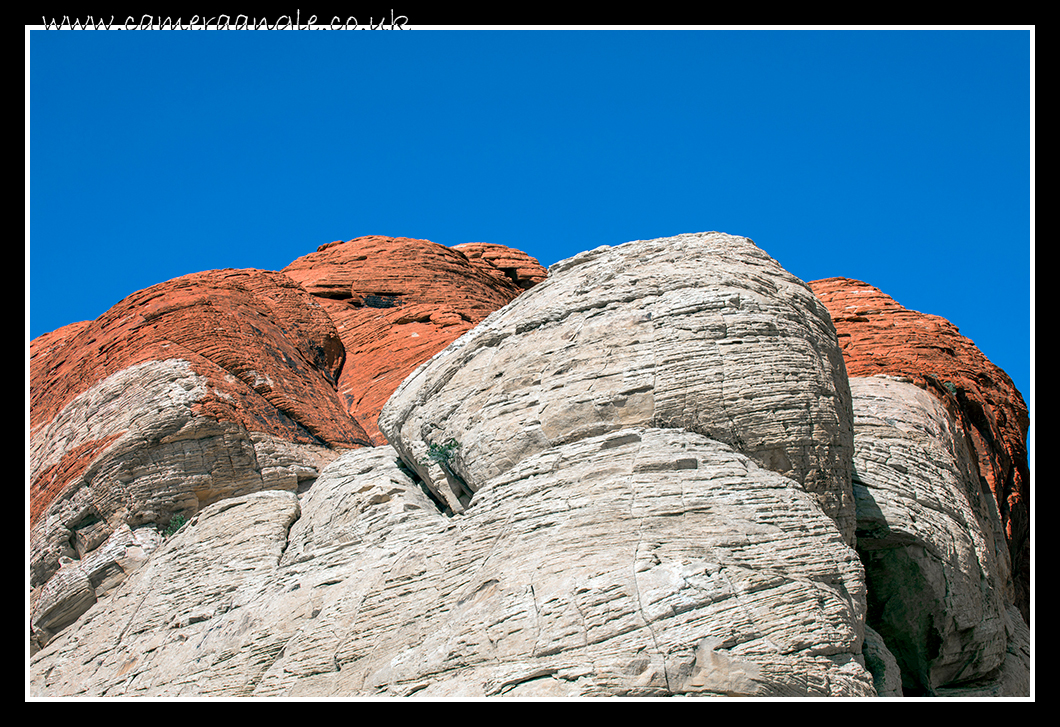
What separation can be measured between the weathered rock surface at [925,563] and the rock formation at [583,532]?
4 cm

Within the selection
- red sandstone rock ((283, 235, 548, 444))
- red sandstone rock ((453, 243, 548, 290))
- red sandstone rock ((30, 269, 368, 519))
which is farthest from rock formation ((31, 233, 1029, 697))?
red sandstone rock ((453, 243, 548, 290))

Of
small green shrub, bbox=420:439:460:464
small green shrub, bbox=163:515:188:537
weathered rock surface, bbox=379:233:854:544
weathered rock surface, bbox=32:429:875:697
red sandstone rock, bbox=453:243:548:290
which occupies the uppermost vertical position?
red sandstone rock, bbox=453:243:548:290

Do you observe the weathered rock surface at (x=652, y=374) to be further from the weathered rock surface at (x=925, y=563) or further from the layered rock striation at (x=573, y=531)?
the weathered rock surface at (x=925, y=563)

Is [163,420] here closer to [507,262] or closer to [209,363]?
[209,363]

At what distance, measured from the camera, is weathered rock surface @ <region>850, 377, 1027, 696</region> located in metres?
12.1

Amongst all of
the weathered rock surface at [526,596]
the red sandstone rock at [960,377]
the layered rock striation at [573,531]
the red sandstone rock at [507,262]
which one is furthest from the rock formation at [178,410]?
the red sandstone rock at [507,262]

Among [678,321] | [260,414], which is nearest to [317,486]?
[260,414]

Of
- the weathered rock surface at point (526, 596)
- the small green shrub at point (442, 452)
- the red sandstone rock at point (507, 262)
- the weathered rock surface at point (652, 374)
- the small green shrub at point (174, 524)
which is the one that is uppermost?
the red sandstone rock at point (507, 262)

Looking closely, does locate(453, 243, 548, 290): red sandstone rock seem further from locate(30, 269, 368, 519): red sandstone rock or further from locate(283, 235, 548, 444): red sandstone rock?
locate(30, 269, 368, 519): red sandstone rock

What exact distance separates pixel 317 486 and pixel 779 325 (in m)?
6.05

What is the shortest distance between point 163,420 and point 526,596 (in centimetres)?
766

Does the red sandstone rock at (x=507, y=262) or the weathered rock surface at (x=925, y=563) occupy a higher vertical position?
the red sandstone rock at (x=507, y=262)

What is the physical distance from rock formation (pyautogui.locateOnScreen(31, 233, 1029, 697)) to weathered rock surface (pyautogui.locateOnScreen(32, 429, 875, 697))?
3 centimetres

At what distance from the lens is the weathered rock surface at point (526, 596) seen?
322 inches
